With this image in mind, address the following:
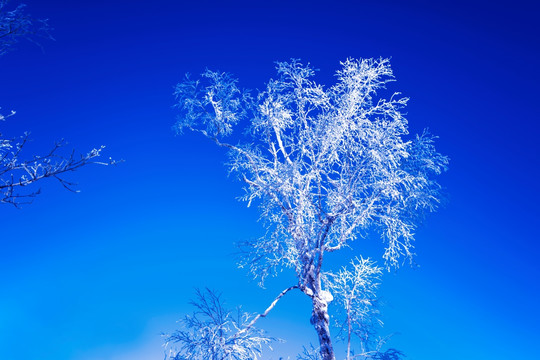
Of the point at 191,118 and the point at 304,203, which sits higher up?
the point at 191,118

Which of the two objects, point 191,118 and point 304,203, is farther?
point 191,118

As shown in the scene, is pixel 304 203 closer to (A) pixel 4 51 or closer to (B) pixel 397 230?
(B) pixel 397 230

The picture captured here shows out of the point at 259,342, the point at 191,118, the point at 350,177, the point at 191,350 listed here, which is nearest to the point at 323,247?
the point at 350,177

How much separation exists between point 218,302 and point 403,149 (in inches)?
191

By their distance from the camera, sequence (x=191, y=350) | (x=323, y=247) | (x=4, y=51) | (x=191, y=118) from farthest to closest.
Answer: (x=191, y=118)
(x=323, y=247)
(x=191, y=350)
(x=4, y=51)

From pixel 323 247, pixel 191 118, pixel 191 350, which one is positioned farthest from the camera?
pixel 191 118

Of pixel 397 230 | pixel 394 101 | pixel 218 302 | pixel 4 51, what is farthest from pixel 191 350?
pixel 394 101

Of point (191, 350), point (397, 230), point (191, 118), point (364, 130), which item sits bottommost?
point (191, 350)

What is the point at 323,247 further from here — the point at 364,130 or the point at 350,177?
the point at 364,130

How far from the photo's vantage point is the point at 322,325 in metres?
7.37

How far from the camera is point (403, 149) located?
7703mm

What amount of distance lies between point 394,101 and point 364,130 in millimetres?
1077

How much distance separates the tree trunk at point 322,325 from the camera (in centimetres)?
714

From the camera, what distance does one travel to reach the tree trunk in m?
7.14
